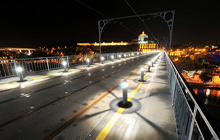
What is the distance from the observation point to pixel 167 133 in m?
2.86

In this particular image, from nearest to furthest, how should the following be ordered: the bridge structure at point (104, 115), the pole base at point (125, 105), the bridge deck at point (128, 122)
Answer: the bridge structure at point (104, 115) → the bridge deck at point (128, 122) → the pole base at point (125, 105)

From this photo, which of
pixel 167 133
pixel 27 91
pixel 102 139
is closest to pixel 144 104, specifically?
pixel 167 133

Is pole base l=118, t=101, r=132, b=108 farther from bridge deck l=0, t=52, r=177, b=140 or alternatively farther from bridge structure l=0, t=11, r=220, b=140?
bridge deck l=0, t=52, r=177, b=140

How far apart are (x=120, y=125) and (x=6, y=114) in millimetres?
3965

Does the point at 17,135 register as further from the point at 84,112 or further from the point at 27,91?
the point at 27,91

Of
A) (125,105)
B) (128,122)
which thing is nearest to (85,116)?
(128,122)

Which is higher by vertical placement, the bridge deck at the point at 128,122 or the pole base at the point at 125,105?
→ the pole base at the point at 125,105

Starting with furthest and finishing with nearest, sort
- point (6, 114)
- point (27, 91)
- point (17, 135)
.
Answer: point (27, 91) < point (6, 114) < point (17, 135)

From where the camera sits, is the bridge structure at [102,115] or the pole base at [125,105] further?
the pole base at [125,105]

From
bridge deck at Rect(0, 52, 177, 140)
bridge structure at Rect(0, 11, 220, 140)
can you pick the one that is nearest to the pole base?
bridge structure at Rect(0, 11, 220, 140)

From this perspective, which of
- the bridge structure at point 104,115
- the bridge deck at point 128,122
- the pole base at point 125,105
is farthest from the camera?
the pole base at point 125,105

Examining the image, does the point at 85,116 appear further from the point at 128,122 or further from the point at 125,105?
the point at 125,105

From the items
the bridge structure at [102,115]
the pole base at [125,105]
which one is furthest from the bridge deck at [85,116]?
the pole base at [125,105]

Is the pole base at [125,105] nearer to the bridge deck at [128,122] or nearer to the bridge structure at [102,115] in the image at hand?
the bridge structure at [102,115]
